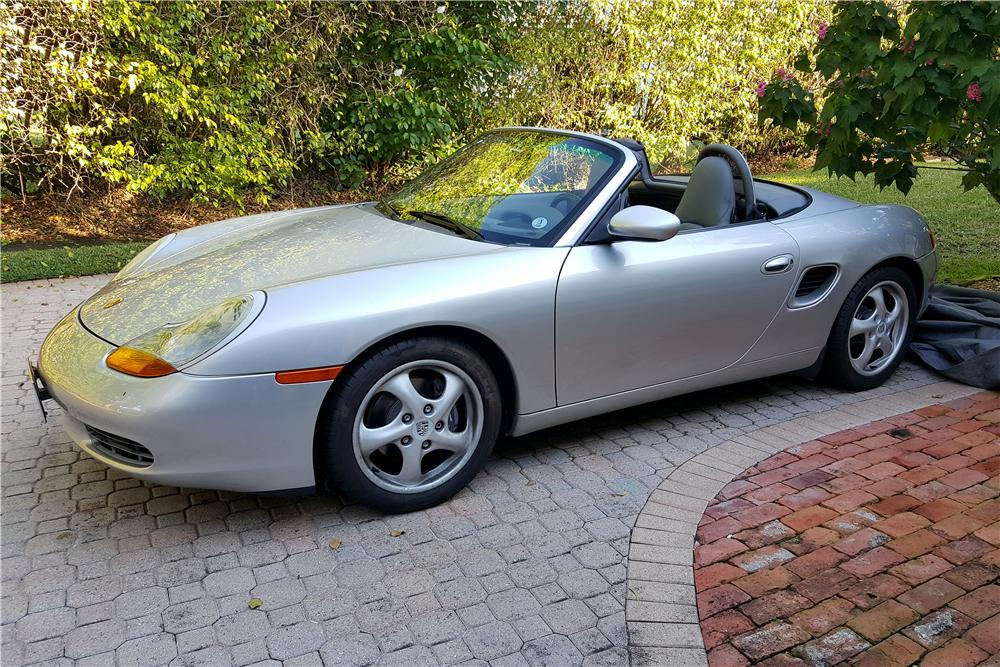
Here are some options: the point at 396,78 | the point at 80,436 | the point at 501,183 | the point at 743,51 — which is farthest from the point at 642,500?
the point at 743,51

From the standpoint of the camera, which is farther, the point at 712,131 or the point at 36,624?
the point at 712,131

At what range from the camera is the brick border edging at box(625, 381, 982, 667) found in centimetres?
248

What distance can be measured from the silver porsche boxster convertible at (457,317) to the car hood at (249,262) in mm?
15

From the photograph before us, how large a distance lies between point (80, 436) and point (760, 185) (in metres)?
3.86

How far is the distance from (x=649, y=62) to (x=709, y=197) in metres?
8.51

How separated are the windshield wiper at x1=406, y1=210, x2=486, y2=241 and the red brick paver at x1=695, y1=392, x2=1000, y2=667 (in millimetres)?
1551

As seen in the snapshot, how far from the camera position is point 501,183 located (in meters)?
3.81

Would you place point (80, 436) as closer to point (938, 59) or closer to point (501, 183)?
point (501, 183)

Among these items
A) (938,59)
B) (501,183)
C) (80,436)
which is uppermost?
(938,59)

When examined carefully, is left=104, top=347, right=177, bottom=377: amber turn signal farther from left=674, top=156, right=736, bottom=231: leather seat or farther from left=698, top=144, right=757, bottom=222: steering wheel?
left=698, top=144, right=757, bottom=222: steering wheel

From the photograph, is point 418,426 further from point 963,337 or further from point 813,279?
point 963,337

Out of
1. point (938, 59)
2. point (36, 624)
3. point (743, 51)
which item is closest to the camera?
point (36, 624)

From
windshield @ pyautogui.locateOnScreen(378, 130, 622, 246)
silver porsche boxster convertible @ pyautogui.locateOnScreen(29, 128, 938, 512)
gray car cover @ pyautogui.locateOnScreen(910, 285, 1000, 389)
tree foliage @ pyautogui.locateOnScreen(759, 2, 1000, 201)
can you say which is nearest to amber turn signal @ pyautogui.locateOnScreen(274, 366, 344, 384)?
silver porsche boxster convertible @ pyautogui.locateOnScreen(29, 128, 938, 512)

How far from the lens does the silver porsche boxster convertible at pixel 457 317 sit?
2770 millimetres
